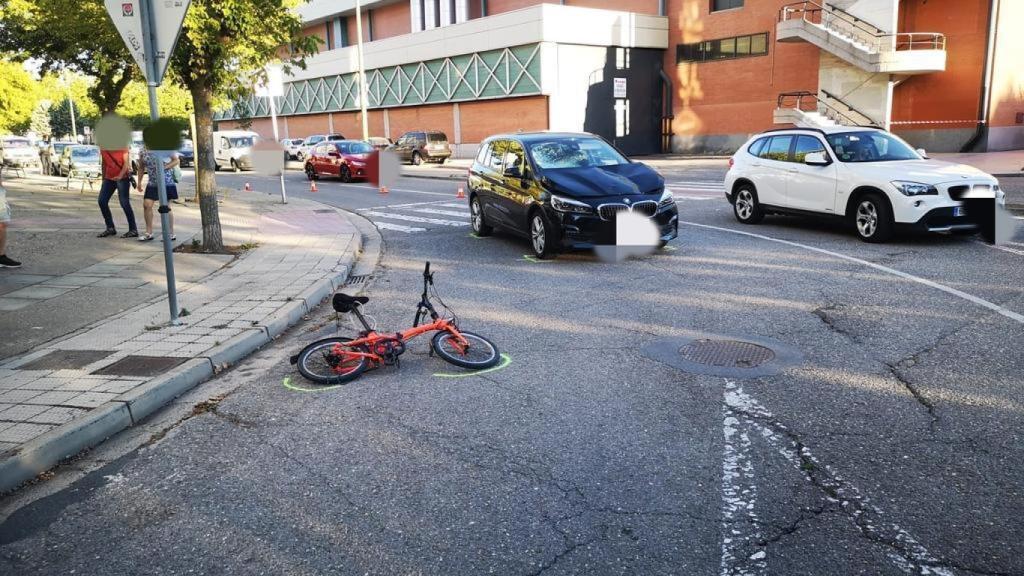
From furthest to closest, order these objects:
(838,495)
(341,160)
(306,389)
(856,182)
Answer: (341,160) < (856,182) < (306,389) < (838,495)

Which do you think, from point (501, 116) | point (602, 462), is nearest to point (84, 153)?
point (501, 116)

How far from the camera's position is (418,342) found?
6844 millimetres

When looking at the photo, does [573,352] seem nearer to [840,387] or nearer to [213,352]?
[840,387]

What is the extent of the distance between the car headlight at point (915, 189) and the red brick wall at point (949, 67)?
72.2ft

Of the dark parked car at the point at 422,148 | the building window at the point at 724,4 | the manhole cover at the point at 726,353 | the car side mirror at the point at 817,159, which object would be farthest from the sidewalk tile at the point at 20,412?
the building window at the point at 724,4

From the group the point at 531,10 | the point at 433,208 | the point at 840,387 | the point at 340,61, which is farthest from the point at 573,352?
the point at 340,61

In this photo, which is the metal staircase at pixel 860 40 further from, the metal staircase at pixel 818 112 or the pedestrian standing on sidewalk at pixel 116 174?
the pedestrian standing on sidewalk at pixel 116 174

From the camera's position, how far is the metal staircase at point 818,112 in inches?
1213

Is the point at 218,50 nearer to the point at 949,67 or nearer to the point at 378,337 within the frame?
the point at 378,337

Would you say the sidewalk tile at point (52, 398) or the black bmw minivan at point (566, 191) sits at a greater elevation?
the black bmw minivan at point (566, 191)

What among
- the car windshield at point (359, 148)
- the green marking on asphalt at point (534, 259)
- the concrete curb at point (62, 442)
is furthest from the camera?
the car windshield at point (359, 148)

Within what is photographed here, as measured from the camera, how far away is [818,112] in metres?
32.0

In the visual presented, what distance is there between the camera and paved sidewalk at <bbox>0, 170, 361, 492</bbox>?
16.3 ft

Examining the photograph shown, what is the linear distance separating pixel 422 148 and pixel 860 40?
66.2 feet
